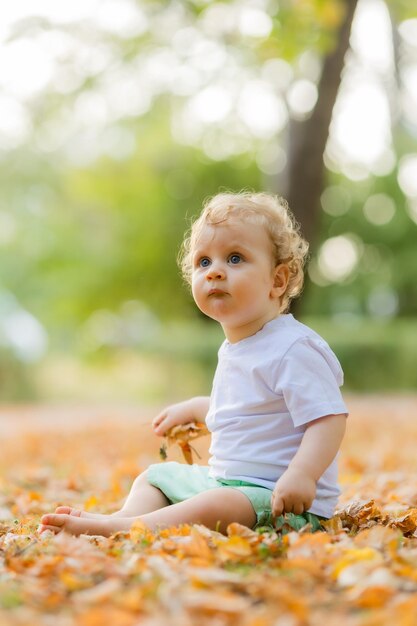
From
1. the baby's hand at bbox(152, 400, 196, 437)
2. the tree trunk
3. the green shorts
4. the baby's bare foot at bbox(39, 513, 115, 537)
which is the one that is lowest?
the baby's bare foot at bbox(39, 513, 115, 537)

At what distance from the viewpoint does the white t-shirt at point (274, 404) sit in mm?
2756

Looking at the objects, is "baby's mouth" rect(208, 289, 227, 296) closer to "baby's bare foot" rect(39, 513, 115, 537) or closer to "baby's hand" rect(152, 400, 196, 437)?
"baby's hand" rect(152, 400, 196, 437)

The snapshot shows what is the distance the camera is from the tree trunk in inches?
368

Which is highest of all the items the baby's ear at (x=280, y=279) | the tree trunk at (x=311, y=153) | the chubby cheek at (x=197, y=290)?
the tree trunk at (x=311, y=153)

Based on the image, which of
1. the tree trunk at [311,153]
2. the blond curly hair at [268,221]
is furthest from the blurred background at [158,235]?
the blond curly hair at [268,221]

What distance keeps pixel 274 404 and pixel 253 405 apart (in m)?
0.07

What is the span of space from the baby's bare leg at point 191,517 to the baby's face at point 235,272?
618 mm

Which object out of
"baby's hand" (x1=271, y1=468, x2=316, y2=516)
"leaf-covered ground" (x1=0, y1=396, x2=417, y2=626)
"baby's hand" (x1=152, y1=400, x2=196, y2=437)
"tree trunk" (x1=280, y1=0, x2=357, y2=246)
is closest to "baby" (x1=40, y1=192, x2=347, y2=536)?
"baby's hand" (x1=271, y1=468, x2=316, y2=516)

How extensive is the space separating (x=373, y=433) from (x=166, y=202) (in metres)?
15.5

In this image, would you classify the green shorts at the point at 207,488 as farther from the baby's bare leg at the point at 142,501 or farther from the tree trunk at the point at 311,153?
the tree trunk at the point at 311,153

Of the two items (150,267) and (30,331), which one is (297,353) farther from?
(30,331)

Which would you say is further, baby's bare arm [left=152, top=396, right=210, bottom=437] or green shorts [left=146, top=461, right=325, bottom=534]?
baby's bare arm [left=152, top=396, right=210, bottom=437]

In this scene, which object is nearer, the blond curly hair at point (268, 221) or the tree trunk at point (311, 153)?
the blond curly hair at point (268, 221)

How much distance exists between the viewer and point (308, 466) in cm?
263
